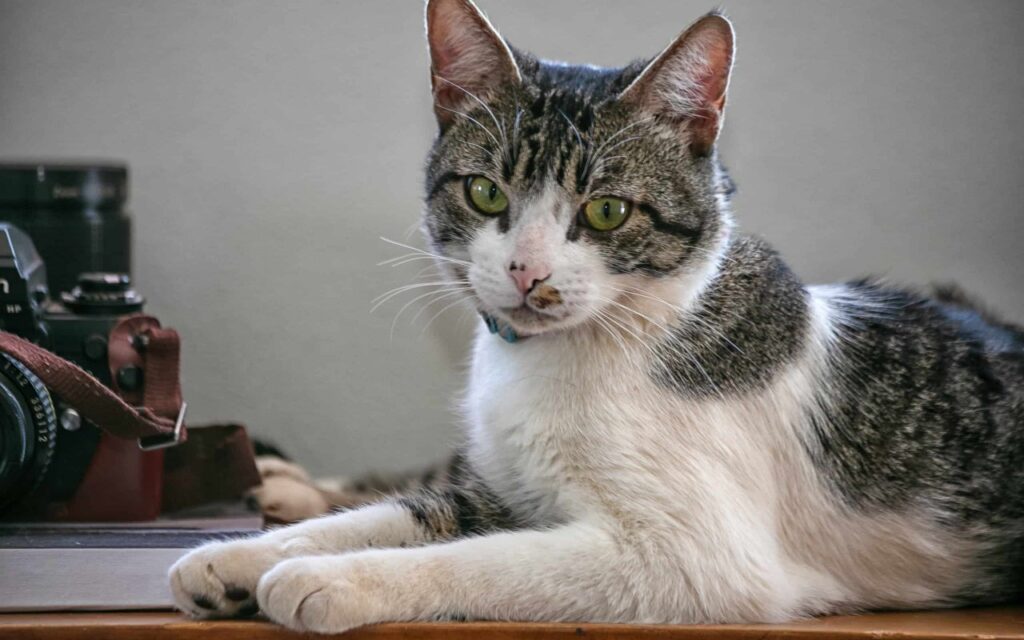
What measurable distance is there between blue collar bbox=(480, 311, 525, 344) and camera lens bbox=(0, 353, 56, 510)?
1.48 ft

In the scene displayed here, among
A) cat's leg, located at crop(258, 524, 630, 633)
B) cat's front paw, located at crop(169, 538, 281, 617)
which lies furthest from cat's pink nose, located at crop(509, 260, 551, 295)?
cat's front paw, located at crop(169, 538, 281, 617)

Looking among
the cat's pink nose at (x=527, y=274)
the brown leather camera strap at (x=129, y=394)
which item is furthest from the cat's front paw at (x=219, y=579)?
the cat's pink nose at (x=527, y=274)

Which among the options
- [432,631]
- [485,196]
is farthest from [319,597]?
[485,196]

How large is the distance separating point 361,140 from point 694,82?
0.76 meters

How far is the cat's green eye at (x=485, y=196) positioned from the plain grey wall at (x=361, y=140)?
59cm

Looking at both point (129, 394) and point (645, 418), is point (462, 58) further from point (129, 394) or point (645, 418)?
point (129, 394)

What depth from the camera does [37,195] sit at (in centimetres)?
138

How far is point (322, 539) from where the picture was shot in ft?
3.19

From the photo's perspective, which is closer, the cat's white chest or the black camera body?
the cat's white chest

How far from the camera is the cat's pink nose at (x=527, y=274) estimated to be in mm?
875

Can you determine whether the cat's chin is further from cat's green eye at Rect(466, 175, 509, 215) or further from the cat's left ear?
the cat's left ear

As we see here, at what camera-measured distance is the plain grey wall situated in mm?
1515

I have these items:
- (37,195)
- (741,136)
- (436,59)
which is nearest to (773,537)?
(436,59)

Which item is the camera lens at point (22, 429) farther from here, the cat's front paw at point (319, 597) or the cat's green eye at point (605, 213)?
the cat's green eye at point (605, 213)
